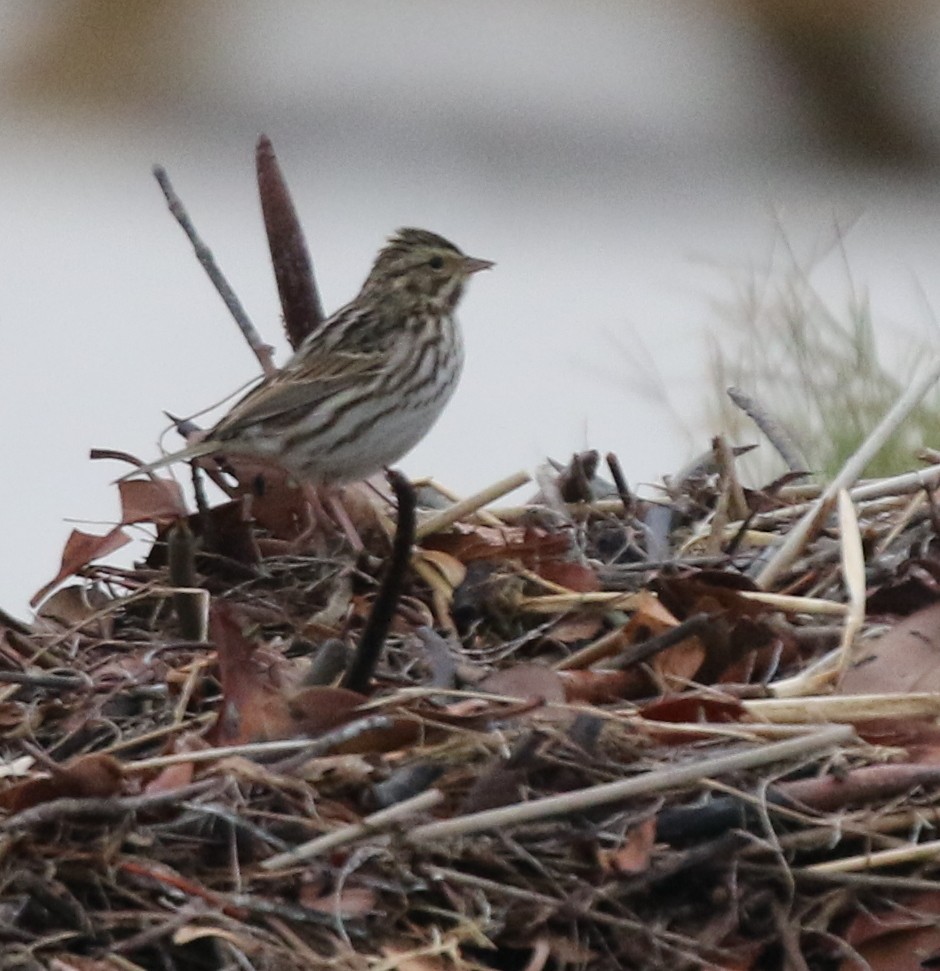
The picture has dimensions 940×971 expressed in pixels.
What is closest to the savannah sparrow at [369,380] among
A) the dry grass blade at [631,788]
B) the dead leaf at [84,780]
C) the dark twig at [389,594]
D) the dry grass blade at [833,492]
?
the dry grass blade at [833,492]

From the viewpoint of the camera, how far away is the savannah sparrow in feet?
13.1

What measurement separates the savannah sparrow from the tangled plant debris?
3.64ft

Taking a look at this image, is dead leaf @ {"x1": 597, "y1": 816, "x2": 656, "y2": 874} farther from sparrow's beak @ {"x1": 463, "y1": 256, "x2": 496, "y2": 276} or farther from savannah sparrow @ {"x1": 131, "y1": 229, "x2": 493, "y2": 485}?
sparrow's beak @ {"x1": 463, "y1": 256, "x2": 496, "y2": 276}

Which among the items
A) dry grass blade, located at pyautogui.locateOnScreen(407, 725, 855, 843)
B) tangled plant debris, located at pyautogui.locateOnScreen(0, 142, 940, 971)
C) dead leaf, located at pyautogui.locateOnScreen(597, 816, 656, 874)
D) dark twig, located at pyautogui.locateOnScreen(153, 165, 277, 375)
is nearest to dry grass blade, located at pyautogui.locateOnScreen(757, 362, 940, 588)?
tangled plant debris, located at pyautogui.locateOnScreen(0, 142, 940, 971)

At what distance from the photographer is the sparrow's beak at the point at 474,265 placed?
463cm

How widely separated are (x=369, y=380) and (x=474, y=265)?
501 mm

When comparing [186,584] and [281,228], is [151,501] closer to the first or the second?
[186,584]

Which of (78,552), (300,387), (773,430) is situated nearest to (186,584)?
(78,552)

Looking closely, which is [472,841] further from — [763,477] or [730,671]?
[763,477]

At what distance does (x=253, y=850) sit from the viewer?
6.89 ft

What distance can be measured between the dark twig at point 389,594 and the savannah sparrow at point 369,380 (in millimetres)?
1369

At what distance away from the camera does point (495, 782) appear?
2.12 m

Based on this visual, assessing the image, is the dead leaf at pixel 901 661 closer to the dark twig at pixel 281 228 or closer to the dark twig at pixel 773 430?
the dark twig at pixel 773 430

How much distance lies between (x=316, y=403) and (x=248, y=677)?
187 cm
